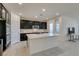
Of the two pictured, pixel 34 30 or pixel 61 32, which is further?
pixel 34 30

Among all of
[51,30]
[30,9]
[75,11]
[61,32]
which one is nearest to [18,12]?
[30,9]

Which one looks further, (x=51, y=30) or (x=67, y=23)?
(x=51, y=30)

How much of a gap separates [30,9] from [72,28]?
1216mm

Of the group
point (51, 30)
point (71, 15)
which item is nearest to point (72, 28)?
point (71, 15)

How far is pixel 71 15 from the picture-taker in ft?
8.09

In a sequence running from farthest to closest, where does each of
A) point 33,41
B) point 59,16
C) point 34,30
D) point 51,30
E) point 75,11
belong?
point 33,41 → point 34,30 → point 51,30 → point 59,16 → point 75,11

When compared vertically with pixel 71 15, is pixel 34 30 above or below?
below

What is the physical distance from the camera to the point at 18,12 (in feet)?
8.79

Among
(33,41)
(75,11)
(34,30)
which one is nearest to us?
(75,11)

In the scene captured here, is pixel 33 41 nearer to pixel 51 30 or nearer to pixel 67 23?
pixel 51 30

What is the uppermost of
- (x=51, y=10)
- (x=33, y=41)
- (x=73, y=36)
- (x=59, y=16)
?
(x=51, y=10)

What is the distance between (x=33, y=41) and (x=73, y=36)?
1372 millimetres

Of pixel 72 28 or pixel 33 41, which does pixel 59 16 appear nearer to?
pixel 72 28

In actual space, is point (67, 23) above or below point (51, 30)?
above
